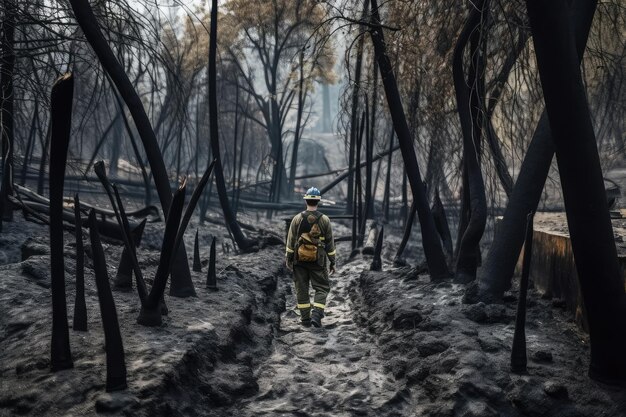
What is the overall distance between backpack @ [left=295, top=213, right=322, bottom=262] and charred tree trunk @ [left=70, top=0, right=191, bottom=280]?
1.45m

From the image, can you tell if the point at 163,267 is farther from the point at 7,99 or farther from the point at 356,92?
the point at 356,92

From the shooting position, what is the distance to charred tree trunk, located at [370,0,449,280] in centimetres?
852

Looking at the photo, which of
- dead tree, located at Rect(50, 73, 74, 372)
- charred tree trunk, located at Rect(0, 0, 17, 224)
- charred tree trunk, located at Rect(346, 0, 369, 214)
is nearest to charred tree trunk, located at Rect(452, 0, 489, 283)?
charred tree trunk, located at Rect(346, 0, 369, 214)

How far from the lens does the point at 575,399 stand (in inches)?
184

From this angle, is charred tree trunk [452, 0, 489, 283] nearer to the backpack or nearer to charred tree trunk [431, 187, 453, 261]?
charred tree trunk [431, 187, 453, 261]

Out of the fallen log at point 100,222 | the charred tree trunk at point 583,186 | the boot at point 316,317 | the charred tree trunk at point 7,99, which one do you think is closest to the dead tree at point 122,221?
the boot at point 316,317

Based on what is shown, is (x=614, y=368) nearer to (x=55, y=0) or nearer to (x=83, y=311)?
(x=83, y=311)

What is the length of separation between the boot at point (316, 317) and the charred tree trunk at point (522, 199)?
1986 millimetres

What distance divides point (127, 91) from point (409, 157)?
141 inches

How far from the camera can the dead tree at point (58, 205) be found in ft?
12.3

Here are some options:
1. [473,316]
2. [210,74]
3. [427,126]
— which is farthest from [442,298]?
[210,74]

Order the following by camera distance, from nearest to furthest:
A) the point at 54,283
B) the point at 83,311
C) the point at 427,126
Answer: the point at 54,283
the point at 83,311
the point at 427,126

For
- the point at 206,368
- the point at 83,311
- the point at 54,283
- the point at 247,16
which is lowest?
the point at 206,368

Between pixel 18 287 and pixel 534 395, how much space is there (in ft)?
15.1
